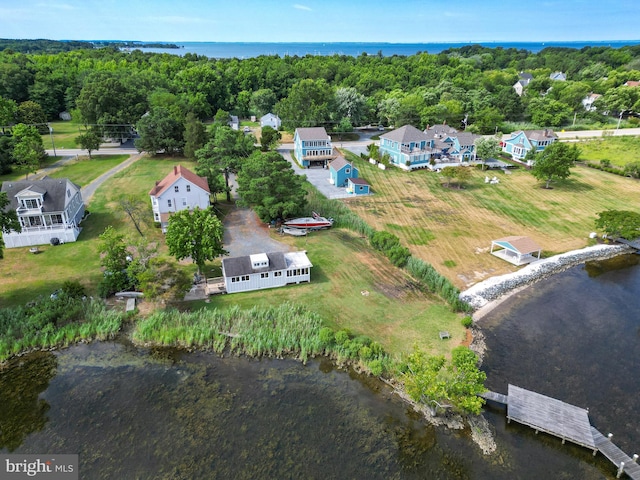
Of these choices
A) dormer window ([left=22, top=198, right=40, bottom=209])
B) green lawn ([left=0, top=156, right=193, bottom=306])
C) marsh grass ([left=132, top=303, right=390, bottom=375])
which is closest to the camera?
marsh grass ([left=132, top=303, right=390, bottom=375])

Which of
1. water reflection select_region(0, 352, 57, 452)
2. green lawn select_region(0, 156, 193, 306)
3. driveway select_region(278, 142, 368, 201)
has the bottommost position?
water reflection select_region(0, 352, 57, 452)

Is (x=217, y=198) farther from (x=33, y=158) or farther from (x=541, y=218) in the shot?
(x=541, y=218)

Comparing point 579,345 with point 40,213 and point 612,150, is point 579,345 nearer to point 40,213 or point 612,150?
point 40,213

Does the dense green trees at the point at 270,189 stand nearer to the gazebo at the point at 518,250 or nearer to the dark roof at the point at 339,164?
the dark roof at the point at 339,164

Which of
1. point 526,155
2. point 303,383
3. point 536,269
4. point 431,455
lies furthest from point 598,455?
point 526,155

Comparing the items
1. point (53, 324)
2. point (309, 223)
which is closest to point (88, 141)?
point (309, 223)

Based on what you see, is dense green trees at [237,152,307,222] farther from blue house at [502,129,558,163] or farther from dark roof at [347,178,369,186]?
blue house at [502,129,558,163]

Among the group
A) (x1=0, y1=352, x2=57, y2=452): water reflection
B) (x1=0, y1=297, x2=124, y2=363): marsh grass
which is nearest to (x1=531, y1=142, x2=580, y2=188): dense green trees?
(x1=0, y1=297, x2=124, y2=363): marsh grass
